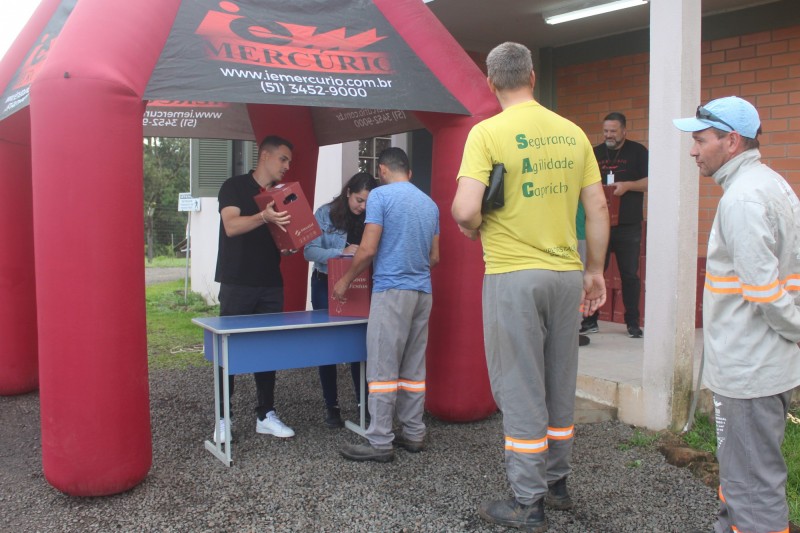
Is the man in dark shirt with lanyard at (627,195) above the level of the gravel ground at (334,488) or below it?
above

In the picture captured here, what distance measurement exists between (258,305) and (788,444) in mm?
3619

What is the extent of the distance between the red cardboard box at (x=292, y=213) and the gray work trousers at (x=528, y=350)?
1625mm

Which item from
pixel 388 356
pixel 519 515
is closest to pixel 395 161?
pixel 388 356

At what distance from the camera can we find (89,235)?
12.1ft

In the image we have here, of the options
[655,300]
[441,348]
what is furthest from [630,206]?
[441,348]

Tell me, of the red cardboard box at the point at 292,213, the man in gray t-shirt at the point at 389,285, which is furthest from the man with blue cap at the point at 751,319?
the red cardboard box at the point at 292,213

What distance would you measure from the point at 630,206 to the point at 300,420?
11.3 ft

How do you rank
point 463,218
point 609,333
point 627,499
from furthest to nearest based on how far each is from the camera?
point 609,333 < point 627,499 < point 463,218

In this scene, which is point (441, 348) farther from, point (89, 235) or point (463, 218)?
point (89, 235)

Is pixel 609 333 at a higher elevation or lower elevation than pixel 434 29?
lower

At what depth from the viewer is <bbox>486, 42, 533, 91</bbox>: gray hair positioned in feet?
11.7

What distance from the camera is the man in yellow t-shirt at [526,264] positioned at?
3.46m

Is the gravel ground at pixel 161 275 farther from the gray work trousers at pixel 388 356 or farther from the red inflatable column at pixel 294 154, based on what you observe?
the gray work trousers at pixel 388 356

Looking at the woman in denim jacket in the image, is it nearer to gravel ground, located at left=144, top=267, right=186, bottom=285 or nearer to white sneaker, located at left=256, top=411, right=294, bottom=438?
white sneaker, located at left=256, top=411, right=294, bottom=438
